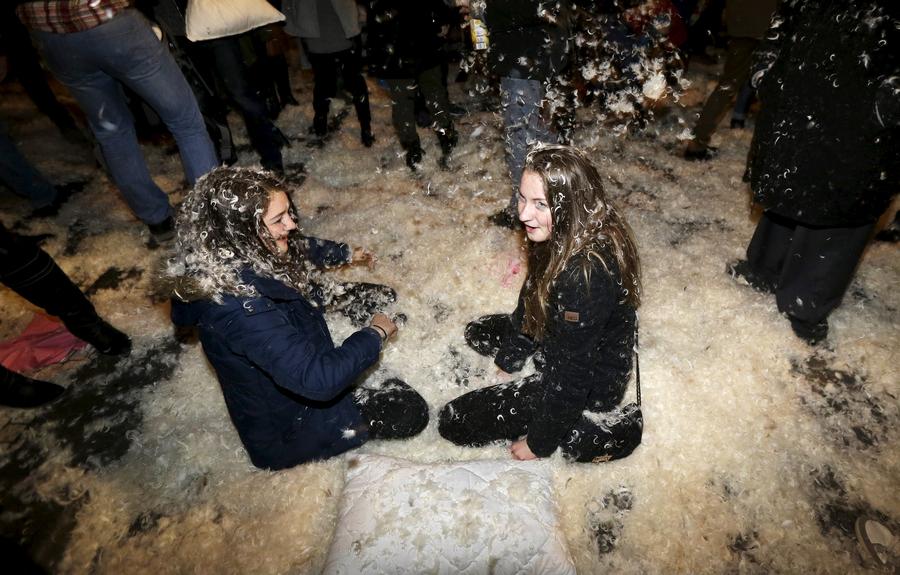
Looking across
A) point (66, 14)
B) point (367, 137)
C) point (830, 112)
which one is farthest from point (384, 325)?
point (367, 137)

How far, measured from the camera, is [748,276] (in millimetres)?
3277

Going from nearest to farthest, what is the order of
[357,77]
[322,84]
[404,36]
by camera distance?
[404,36], [357,77], [322,84]

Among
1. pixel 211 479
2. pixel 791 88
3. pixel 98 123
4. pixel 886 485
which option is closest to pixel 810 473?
pixel 886 485

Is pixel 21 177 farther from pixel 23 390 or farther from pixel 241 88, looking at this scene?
pixel 23 390

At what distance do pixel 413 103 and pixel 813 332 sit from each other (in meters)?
3.75

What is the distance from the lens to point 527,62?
3094 millimetres

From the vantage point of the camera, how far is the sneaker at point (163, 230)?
3750mm

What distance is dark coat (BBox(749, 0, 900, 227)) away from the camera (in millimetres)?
1980

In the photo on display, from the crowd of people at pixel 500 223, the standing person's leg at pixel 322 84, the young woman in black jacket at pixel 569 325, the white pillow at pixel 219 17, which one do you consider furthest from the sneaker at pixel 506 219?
the white pillow at pixel 219 17

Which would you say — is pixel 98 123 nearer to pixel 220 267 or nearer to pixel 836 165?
pixel 220 267

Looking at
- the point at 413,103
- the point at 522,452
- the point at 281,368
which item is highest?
the point at 281,368

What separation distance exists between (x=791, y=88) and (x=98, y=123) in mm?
4399

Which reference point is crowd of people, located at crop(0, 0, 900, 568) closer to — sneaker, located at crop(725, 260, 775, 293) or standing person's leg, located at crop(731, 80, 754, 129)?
sneaker, located at crop(725, 260, 775, 293)

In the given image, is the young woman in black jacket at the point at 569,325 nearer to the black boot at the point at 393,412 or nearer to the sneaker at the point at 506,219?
the black boot at the point at 393,412
